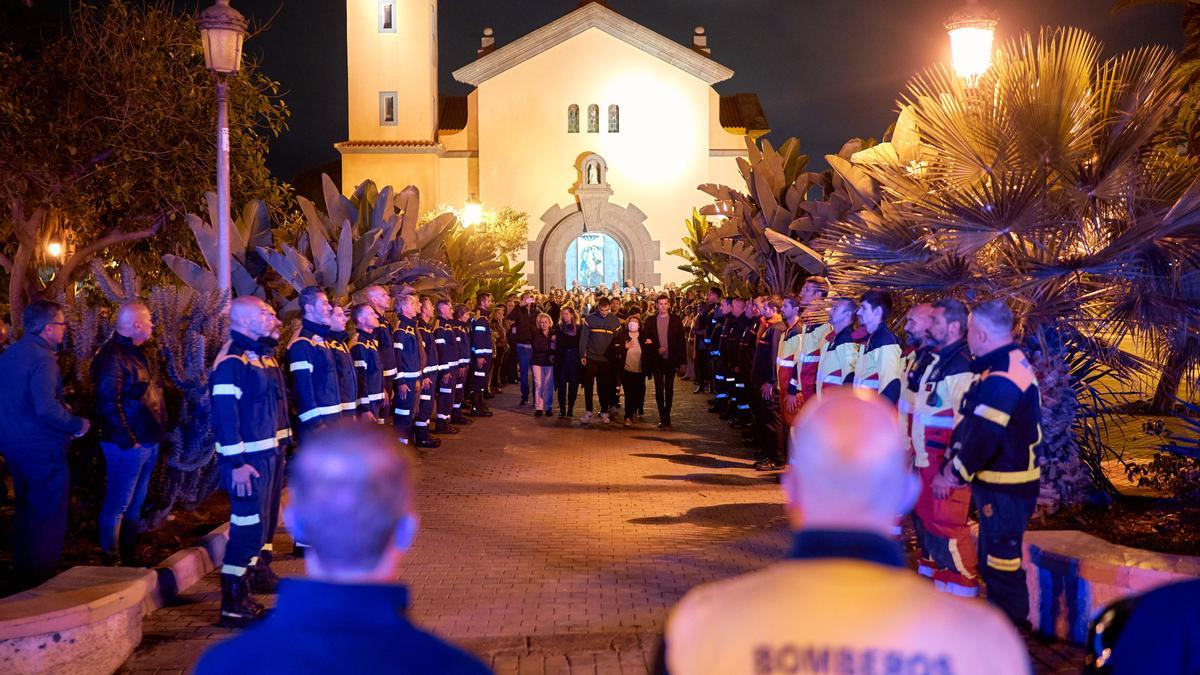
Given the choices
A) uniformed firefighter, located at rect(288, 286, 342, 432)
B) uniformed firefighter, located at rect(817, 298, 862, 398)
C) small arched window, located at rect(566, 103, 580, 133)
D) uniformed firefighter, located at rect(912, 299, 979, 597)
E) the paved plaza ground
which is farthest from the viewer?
small arched window, located at rect(566, 103, 580, 133)

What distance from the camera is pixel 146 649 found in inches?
255

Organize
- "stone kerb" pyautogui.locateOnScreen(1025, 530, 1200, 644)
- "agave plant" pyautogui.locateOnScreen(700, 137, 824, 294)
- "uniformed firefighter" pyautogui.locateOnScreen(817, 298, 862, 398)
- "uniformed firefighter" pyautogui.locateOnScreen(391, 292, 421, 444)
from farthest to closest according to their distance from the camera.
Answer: "agave plant" pyautogui.locateOnScreen(700, 137, 824, 294), "uniformed firefighter" pyautogui.locateOnScreen(391, 292, 421, 444), "uniformed firefighter" pyautogui.locateOnScreen(817, 298, 862, 398), "stone kerb" pyautogui.locateOnScreen(1025, 530, 1200, 644)

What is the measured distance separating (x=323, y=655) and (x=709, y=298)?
70.0 feet

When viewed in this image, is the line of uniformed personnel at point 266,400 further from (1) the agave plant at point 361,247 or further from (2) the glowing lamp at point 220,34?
(2) the glowing lamp at point 220,34

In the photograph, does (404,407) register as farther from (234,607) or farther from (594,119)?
(594,119)

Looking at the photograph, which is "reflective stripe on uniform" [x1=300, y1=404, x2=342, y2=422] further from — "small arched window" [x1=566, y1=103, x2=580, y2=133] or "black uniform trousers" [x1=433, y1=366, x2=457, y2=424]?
"small arched window" [x1=566, y1=103, x2=580, y2=133]

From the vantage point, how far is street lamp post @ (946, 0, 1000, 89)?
1023cm

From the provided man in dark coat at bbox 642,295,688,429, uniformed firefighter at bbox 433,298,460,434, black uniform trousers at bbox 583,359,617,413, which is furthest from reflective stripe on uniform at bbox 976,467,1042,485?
black uniform trousers at bbox 583,359,617,413

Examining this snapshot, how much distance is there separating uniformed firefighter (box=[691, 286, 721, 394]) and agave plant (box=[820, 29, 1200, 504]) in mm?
13395

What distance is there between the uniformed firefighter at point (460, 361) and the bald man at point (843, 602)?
16023 millimetres

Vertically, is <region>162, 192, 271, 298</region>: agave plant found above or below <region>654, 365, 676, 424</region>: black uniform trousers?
above

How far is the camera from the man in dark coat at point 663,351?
1817 centimetres

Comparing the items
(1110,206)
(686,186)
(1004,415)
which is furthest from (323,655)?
(686,186)

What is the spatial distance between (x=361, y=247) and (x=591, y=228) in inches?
1352
